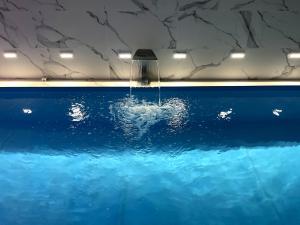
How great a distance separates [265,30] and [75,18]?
2.17 meters

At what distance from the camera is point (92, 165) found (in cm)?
330

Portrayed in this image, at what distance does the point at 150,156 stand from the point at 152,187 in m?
0.41

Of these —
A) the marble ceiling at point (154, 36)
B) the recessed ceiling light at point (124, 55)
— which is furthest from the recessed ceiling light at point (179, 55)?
the recessed ceiling light at point (124, 55)

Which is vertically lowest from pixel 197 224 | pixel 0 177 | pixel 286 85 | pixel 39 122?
pixel 197 224

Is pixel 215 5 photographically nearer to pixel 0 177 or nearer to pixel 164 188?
pixel 164 188

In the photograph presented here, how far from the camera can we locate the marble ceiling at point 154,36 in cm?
425

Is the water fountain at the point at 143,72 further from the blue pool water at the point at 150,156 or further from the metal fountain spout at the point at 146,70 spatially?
the blue pool water at the point at 150,156

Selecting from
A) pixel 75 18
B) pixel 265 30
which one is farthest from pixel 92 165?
pixel 265 30

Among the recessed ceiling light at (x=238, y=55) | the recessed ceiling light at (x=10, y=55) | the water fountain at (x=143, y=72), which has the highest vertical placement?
the recessed ceiling light at (x=238, y=55)

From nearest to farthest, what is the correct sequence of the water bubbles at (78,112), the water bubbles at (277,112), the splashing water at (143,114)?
the splashing water at (143,114)
the water bubbles at (78,112)
the water bubbles at (277,112)

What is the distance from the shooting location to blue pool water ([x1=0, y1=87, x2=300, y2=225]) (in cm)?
281

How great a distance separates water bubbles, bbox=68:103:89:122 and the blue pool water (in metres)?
0.01

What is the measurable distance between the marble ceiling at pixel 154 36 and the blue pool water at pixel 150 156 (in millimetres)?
345

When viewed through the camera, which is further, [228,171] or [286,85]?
[286,85]
